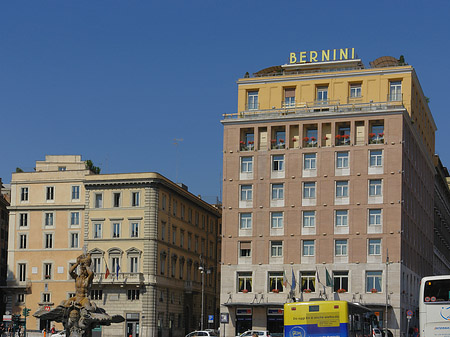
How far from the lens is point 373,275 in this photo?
86500mm

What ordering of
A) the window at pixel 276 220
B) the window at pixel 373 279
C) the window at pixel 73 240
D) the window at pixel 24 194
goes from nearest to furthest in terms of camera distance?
the window at pixel 373 279 < the window at pixel 276 220 < the window at pixel 73 240 < the window at pixel 24 194

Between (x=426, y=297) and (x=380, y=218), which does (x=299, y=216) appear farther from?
(x=426, y=297)

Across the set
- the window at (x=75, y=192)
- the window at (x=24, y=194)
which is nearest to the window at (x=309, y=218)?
the window at (x=75, y=192)

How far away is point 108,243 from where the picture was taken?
101 m

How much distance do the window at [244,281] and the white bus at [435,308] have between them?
51819mm

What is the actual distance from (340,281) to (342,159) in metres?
12.9

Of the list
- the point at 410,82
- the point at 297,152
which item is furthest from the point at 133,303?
the point at 410,82

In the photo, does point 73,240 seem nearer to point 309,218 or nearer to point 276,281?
point 276,281

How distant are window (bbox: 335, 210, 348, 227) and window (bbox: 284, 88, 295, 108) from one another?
14.2m

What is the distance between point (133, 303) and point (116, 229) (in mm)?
9078

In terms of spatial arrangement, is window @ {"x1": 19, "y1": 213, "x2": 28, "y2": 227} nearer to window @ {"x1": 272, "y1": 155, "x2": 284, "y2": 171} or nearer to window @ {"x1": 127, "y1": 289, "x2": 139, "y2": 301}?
window @ {"x1": 127, "y1": 289, "x2": 139, "y2": 301}

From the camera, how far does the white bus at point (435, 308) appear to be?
38500mm

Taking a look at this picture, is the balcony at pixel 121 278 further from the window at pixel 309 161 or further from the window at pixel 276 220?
the window at pixel 309 161

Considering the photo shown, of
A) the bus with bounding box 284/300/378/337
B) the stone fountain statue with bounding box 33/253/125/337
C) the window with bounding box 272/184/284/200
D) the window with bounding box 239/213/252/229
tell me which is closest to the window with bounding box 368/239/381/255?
the window with bounding box 272/184/284/200
